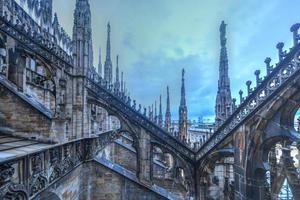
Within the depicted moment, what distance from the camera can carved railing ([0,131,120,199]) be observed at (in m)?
4.60

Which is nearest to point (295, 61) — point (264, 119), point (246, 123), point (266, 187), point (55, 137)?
point (264, 119)

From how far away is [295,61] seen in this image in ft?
24.2

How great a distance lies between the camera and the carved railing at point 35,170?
4601 millimetres

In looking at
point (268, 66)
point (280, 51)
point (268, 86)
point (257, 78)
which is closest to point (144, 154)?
point (257, 78)

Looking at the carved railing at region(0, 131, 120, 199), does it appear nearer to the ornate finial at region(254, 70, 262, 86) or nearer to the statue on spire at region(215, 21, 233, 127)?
the ornate finial at region(254, 70, 262, 86)

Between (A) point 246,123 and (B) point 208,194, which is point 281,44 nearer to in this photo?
(A) point 246,123

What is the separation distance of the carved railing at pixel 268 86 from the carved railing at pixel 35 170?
263 inches

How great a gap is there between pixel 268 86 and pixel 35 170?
7649mm

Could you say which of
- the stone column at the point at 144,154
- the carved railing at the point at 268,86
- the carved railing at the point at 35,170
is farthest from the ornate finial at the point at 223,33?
the carved railing at the point at 35,170

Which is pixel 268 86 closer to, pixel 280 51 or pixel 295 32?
pixel 280 51

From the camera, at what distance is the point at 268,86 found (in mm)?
8344

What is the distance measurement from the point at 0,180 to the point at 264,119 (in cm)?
812

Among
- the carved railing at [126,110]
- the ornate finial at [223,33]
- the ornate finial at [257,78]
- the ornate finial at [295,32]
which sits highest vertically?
the ornate finial at [223,33]

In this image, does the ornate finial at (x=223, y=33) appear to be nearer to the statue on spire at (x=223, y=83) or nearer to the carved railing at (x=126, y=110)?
the statue on spire at (x=223, y=83)
